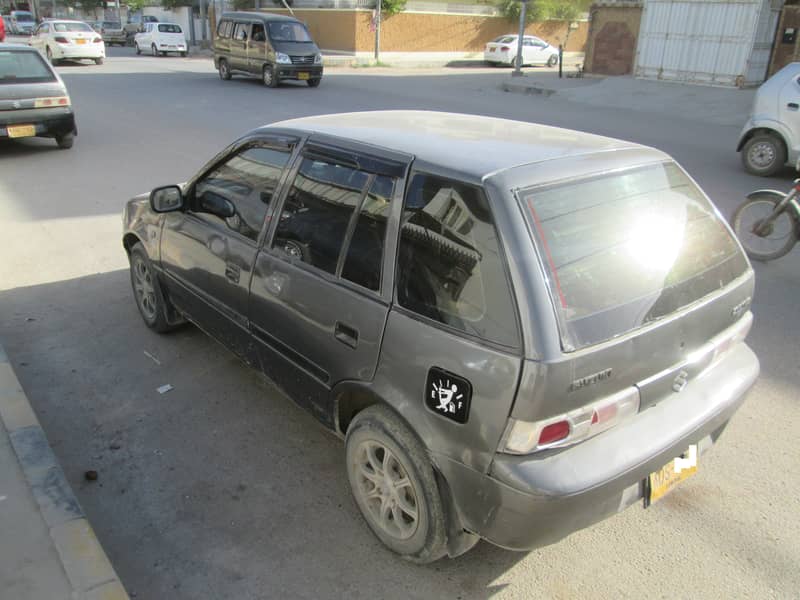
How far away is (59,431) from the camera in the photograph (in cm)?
368

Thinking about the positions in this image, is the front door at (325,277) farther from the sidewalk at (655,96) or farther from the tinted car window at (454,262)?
the sidewalk at (655,96)

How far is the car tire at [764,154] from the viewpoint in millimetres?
9508

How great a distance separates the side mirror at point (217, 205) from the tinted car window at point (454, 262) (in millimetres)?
1447

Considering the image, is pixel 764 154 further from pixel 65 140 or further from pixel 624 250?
pixel 65 140

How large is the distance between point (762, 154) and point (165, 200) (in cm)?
911

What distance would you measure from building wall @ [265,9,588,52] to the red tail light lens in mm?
33045

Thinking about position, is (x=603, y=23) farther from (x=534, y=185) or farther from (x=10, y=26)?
(x=10, y=26)

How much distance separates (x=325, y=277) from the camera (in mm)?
2945

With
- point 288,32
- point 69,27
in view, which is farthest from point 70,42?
point 288,32

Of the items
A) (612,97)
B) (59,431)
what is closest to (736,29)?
(612,97)

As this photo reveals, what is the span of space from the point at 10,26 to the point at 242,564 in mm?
60605

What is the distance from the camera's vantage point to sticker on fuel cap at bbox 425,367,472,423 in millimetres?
2322

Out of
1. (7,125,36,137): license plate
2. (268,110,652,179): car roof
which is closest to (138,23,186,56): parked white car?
(7,125,36,137): license plate

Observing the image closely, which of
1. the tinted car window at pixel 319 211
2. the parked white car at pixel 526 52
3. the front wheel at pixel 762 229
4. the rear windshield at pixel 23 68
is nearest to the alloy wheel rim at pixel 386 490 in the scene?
the tinted car window at pixel 319 211
